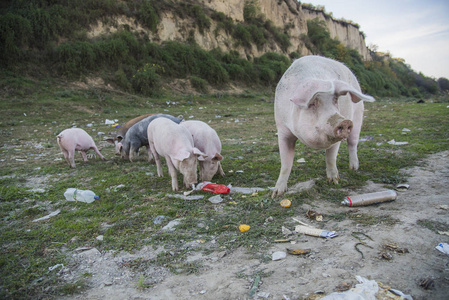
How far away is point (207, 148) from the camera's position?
4.96m

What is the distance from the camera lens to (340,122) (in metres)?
2.48

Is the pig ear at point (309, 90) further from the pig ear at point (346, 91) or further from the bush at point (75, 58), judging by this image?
the bush at point (75, 58)

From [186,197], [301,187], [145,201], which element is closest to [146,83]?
[145,201]

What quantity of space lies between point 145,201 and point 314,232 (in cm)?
234

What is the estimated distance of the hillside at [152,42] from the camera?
16.1 meters

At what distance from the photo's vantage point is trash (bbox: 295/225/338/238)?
2565 mm

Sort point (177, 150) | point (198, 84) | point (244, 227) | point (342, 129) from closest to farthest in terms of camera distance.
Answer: point (342, 129), point (244, 227), point (177, 150), point (198, 84)

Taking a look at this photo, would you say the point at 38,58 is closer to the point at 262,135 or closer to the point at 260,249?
A: the point at 262,135

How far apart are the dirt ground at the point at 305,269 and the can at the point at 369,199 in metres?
0.27

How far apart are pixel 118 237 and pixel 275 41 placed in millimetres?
30212

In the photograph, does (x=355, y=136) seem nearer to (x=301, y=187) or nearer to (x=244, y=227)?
(x=301, y=187)

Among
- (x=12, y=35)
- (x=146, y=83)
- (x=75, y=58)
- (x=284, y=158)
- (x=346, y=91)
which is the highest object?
(x=12, y=35)

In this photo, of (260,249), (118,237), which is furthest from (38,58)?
(260,249)

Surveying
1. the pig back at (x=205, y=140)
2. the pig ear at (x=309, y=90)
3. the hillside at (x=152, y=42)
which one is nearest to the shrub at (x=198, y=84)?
the hillside at (x=152, y=42)
